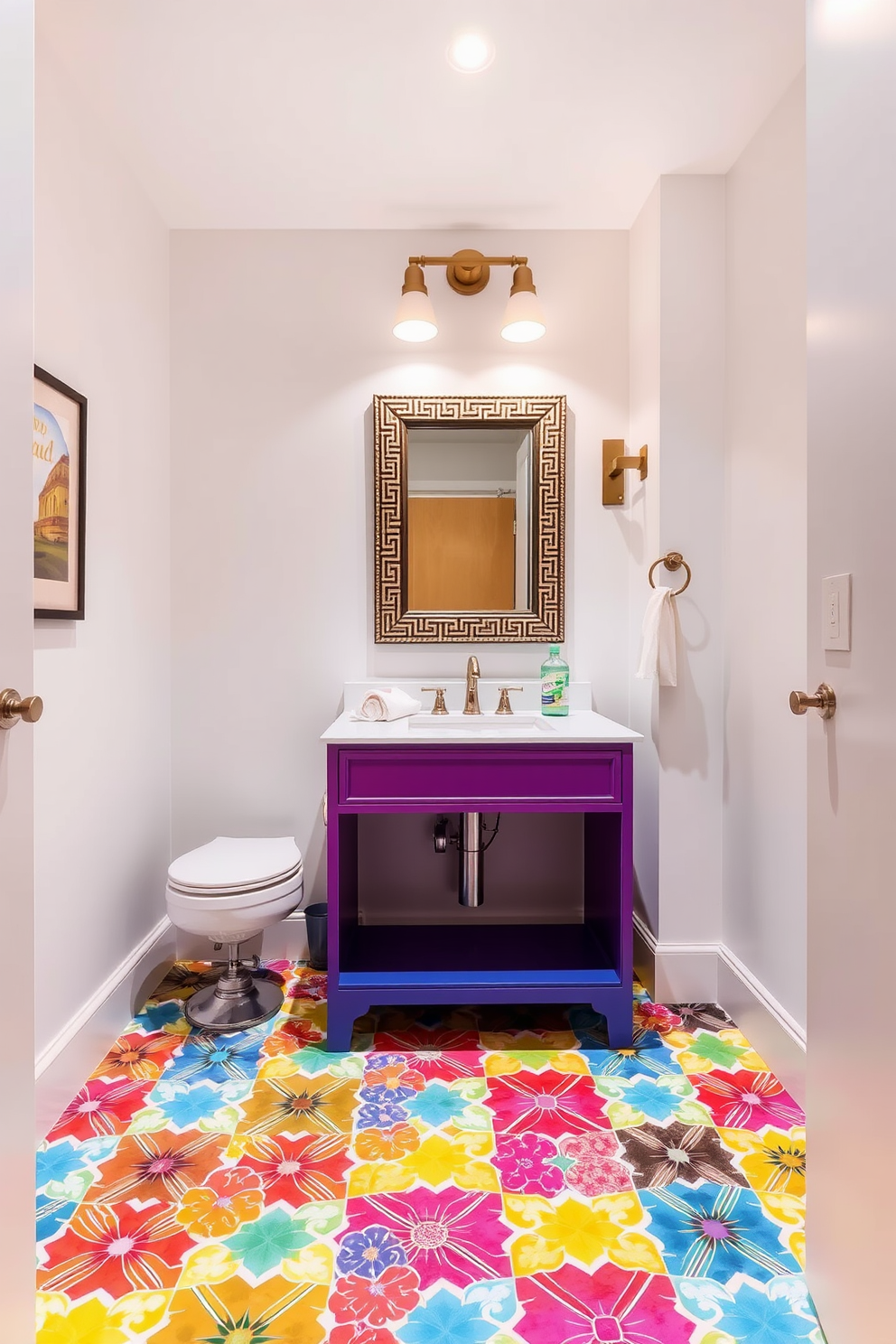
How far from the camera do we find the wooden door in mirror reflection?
2391 millimetres

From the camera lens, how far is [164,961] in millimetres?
2338

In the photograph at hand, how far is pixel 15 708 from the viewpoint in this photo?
894mm

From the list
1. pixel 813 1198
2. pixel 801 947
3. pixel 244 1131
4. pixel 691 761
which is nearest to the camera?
pixel 813 1198

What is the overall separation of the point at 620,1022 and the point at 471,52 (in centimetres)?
236

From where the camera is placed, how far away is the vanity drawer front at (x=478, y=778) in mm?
1872

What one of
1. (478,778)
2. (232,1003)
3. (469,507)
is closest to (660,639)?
(478,778)

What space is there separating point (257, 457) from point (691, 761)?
1.67 metres

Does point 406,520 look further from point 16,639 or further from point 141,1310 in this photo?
→ point 141,1310

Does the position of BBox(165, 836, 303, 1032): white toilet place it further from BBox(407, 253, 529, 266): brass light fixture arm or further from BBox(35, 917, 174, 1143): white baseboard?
BBox(407, 253, 529, 266): brass light fixture arm

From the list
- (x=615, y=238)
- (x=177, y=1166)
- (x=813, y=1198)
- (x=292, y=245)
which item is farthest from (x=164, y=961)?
(x=615, y=238)

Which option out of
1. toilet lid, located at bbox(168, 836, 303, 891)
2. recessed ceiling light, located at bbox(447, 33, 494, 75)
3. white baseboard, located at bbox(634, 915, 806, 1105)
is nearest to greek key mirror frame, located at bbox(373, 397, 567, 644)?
toilet lid, located at bbox(168, 836, 303, 891)

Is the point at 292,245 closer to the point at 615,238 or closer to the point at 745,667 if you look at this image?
the point at 615,238

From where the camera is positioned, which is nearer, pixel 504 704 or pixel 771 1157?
pixel 771 1157

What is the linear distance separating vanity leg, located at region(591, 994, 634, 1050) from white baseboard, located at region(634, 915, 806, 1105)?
26 centimetres
